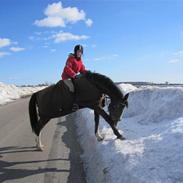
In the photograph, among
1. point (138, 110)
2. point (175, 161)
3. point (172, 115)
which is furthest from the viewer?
point (138, 110)

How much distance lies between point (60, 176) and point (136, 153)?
60.4 inches

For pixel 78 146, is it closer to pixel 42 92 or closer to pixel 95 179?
pixel 42 92

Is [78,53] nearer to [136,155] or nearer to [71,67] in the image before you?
[71,67]

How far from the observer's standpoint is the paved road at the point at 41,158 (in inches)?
289

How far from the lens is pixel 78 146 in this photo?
1013 centimetres

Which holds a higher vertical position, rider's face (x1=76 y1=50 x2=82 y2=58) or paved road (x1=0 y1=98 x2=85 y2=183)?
rider's face (x1=76 y1=50 x2=82 y2=58)

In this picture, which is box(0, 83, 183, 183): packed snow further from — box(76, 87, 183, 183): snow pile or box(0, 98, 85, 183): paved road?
box(0, 98, 85, 183): paved road

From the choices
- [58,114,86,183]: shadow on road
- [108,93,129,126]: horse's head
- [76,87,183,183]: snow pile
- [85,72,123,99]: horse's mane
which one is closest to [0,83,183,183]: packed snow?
[76,87,183,183]: snow pile

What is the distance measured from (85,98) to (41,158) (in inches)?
75.3

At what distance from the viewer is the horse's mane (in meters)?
9.47

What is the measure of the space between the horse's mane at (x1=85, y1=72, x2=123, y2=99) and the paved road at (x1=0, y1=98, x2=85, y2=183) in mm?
1680

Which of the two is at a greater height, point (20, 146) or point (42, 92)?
point (42, 92)

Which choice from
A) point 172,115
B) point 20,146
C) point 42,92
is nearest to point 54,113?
point 42,92

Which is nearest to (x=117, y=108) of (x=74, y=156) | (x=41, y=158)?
(x=74, y=156)
